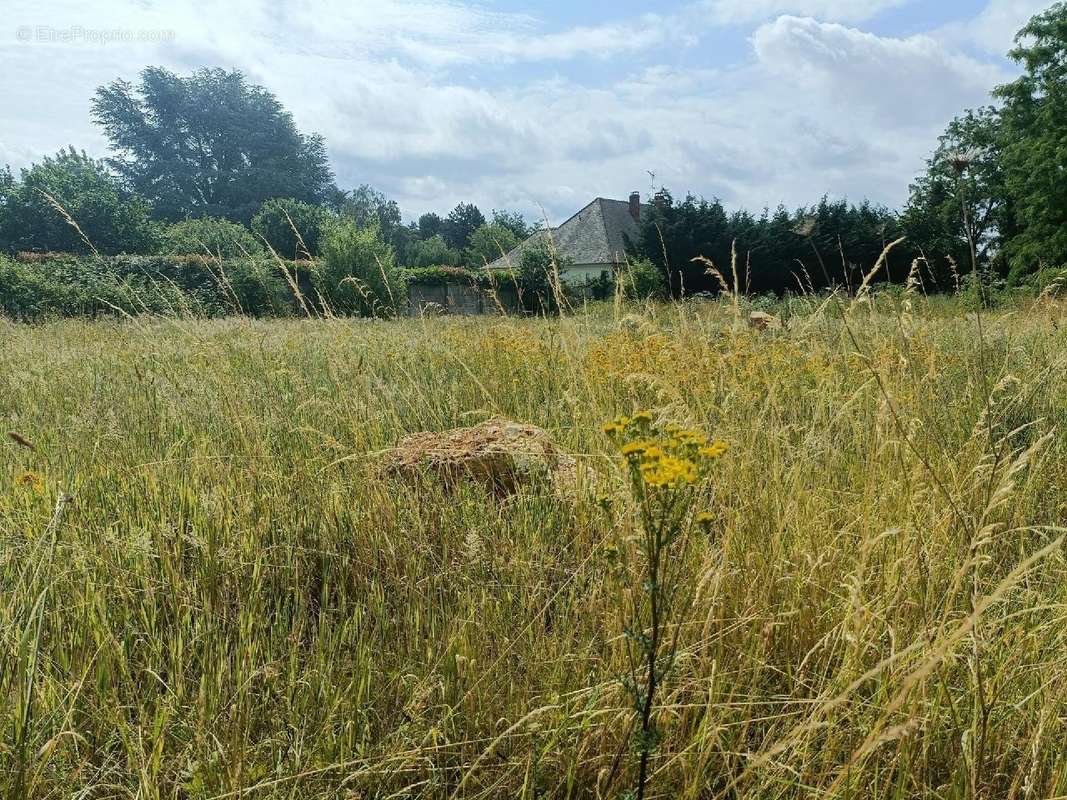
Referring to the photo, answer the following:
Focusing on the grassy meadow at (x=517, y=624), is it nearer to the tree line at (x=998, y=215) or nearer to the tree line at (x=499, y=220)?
the tree line at (x=499, y=220)

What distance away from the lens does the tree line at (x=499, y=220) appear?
29.3 ft

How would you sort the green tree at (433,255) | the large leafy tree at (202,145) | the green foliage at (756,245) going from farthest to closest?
1. the green tree at (433,255)
2. the large leafy tree at (202,145)
3. the green foliage at (756,245)

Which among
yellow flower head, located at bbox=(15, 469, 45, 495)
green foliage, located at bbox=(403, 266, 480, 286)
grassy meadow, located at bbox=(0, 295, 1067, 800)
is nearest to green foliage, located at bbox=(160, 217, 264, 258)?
green foliage, located at bbox=(403, 266, 480, 286)

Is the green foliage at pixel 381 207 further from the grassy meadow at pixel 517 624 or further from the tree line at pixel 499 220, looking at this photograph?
the grassy meadow at pixel 517 624

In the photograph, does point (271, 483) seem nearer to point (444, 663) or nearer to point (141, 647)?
point (141, 647)

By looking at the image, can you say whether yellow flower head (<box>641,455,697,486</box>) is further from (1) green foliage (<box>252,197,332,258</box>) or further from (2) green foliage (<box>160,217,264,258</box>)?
(1) green foliage (<box>252,197,332,258</box>)

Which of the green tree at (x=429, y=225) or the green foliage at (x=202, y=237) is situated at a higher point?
the green tree at (x=429, y=225)

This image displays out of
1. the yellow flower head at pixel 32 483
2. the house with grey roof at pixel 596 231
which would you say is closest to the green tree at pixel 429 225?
the house with grey roof at pixel 596 231

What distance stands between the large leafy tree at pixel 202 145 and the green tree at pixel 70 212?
1368cm

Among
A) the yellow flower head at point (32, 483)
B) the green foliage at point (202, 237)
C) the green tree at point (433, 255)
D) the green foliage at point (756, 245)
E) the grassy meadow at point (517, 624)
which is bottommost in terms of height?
the grassy meadow at point (517, 624)

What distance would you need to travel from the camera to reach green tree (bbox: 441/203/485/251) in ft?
239

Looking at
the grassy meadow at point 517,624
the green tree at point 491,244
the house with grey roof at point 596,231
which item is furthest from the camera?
the house with grey roof at point 596,231

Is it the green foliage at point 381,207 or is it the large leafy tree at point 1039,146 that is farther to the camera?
the green foliage at point 381,207

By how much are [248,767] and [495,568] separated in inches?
30.7
